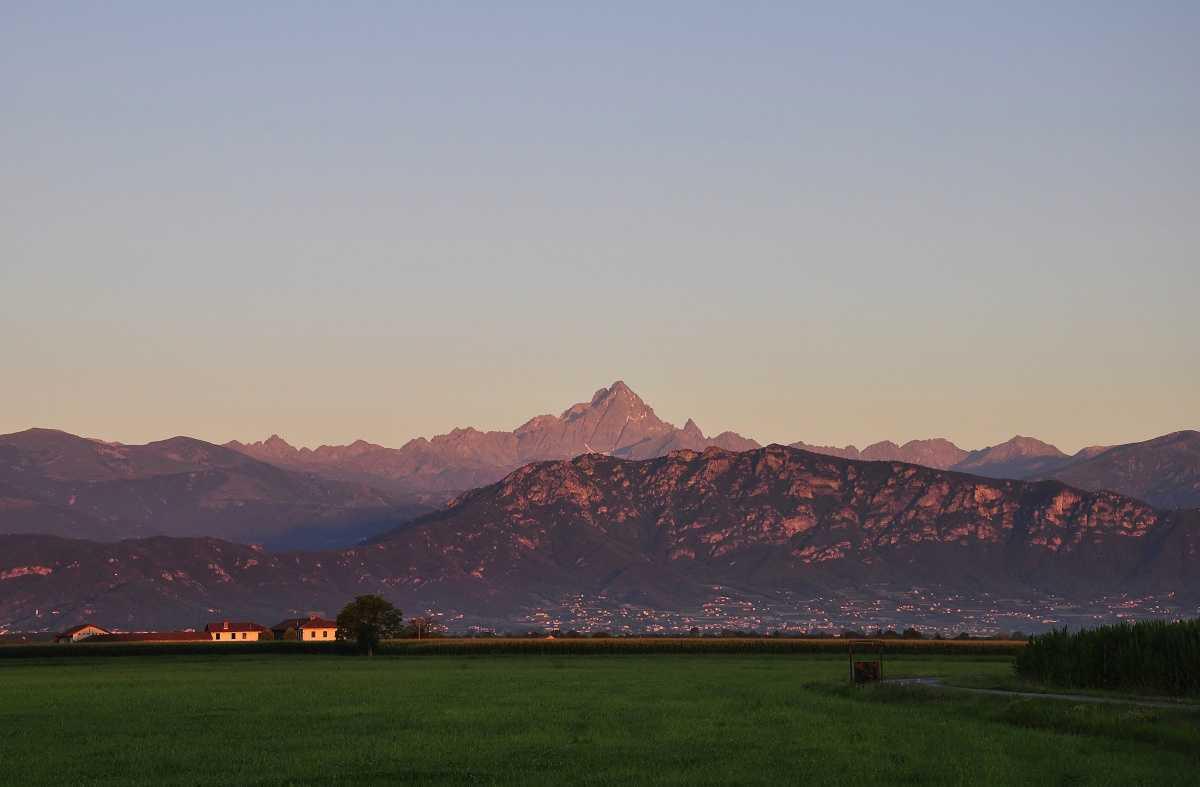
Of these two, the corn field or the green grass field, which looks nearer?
the green grass field

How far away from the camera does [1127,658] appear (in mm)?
78000

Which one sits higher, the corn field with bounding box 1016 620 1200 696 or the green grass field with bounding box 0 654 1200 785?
the corn field with bounding box 1016 620 1200 696

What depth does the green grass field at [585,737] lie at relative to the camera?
46969 mm

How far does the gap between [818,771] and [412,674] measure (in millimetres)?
72800

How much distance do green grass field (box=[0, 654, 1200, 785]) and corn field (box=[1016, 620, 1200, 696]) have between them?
34.2 feet

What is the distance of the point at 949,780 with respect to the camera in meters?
45.4

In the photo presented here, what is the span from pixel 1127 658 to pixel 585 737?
3427 cm

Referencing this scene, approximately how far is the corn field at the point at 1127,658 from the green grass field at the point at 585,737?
1043 cm

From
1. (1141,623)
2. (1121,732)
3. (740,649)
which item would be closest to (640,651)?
(740,649)

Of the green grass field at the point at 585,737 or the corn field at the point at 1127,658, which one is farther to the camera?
the corn field at the point at 1127,658

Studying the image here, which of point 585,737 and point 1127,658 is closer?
point 585,737

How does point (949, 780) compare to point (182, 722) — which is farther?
point (182, 722)

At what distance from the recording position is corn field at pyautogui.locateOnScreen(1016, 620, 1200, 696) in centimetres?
7512

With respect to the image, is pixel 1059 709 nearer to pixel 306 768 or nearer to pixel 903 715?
pixel 903 715
